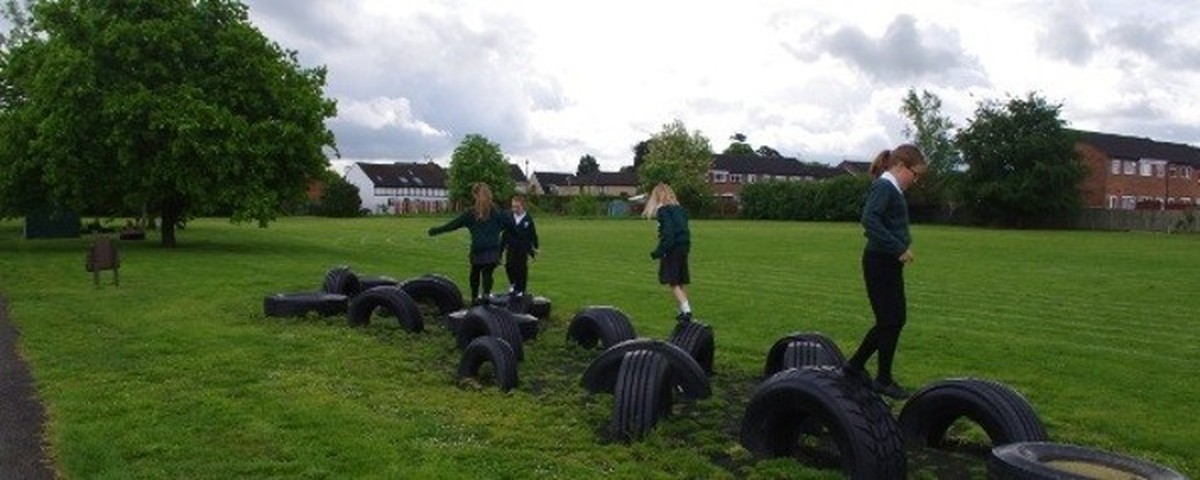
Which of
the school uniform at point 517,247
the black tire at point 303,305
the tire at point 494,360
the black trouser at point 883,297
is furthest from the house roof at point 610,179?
the black trouser at point 883,297

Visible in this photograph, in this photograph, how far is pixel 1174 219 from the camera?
6047 centimetres

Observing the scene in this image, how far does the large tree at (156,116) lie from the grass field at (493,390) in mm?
6146

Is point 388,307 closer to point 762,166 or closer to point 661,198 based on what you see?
point 661,198

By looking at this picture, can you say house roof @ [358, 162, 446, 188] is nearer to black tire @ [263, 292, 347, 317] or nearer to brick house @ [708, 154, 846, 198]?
brick house @ [708, 154, 846, 198]

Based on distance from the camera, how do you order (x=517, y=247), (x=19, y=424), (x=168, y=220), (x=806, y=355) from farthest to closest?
(x=168, y=220)
(x=517, y=247)
(x=806, y=355)
(x=19, y=424)

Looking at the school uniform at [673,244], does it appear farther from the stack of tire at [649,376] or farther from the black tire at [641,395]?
the black tire at [641,395]

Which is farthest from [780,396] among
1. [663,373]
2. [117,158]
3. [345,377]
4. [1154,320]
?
[117,158]

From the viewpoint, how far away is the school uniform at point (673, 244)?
12406 millimetres

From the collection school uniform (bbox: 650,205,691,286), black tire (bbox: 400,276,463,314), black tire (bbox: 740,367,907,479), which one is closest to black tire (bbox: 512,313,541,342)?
school uniform (bbox: 650,205,691,286)

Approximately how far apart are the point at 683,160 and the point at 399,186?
47653 millimetres

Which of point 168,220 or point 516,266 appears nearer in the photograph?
point 516,266

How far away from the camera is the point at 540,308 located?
14.6 metres

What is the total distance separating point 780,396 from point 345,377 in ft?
15.6

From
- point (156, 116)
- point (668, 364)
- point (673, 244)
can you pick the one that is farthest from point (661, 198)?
point (156, 116)
